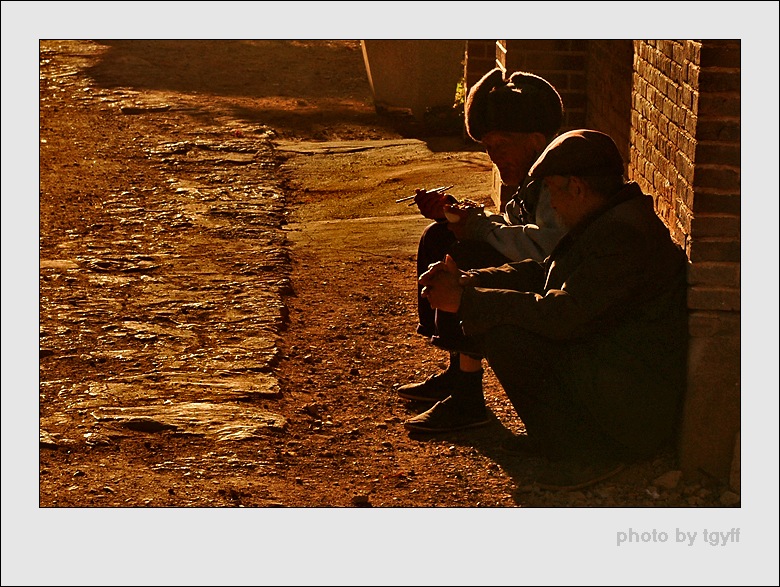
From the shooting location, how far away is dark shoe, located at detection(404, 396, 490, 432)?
4.51 m

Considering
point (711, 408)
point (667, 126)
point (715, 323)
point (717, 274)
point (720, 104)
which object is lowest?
point (711, 408)

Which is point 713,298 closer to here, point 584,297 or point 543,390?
point 584,297

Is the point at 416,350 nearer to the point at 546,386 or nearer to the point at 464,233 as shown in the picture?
the point at 464,233

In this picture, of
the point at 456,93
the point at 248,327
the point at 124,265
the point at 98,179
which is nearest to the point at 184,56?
the point at 456,93

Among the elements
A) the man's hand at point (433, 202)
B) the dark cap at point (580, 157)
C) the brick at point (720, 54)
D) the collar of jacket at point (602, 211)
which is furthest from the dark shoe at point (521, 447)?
the brick at point (720, 54)

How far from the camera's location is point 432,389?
4.84m

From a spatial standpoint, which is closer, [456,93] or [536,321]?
[536,321]

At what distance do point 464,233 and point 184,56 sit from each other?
1066 cm

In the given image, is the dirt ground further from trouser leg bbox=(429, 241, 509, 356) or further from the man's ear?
the man's ear

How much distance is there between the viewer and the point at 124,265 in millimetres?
6852

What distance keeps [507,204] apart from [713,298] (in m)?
0.94

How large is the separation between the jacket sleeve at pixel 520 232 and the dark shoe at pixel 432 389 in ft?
2.52

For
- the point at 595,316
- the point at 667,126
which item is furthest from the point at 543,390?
the point at 667,126

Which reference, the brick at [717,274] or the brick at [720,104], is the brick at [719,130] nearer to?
the brick at [720,104]
